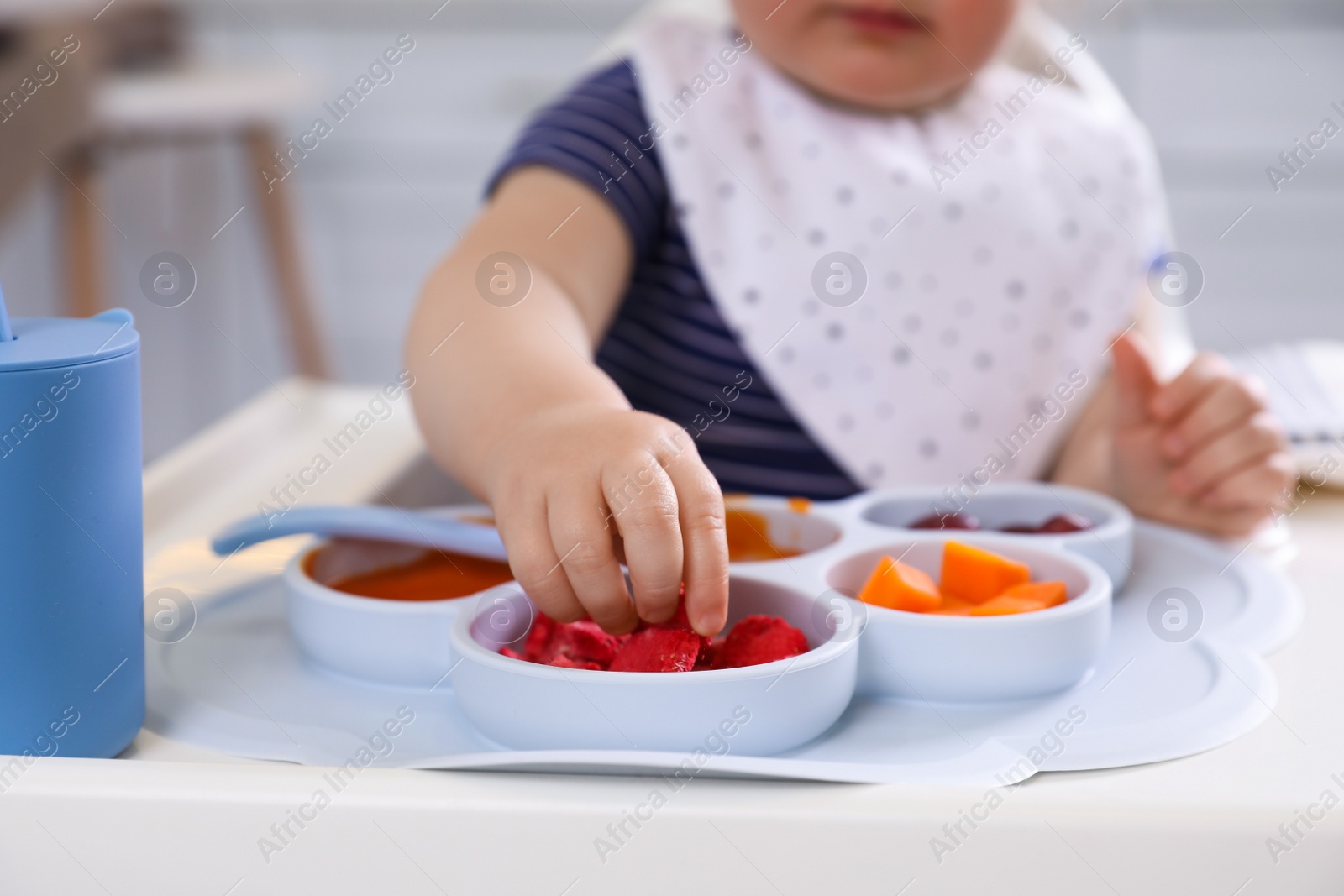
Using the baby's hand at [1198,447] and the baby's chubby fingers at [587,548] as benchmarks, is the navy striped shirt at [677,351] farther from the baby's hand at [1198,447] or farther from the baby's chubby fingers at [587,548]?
the baby's chubby fingers at [587,548]

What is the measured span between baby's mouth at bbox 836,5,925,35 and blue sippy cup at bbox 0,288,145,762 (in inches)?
16.3

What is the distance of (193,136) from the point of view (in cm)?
211

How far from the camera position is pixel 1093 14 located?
2074 mm

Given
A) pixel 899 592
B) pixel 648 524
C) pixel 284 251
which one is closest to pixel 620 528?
pixel 648 524

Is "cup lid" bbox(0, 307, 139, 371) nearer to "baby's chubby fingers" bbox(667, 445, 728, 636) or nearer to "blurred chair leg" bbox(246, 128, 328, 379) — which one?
"baby's chubby fingers" bbox(667, 445, 728, 636)

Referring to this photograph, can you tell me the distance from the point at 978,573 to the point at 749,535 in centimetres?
11

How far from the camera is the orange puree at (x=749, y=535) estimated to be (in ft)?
1.80

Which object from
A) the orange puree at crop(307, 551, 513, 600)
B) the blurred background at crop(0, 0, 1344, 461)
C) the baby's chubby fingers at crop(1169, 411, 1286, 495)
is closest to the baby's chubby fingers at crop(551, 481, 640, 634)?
the orange puree at crop(307, 551, 513, 600)

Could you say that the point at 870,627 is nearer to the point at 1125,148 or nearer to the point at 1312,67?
the point at 1125,148

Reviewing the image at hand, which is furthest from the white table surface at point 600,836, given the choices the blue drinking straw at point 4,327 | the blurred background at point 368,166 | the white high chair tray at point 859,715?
the blurred background at point 368,166

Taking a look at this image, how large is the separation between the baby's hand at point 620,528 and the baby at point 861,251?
203 millimetres

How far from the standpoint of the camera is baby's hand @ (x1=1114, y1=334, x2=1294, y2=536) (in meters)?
0.60

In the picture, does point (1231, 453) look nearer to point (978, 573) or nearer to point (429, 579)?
point (978, 573)

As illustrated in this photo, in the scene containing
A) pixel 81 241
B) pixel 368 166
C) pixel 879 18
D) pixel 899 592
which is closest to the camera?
pixel 899 592
